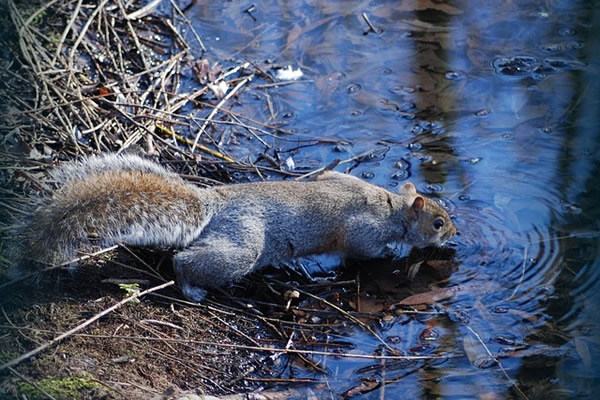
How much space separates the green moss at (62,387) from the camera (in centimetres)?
392

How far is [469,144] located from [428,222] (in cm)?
126

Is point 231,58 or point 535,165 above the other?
point 231,58

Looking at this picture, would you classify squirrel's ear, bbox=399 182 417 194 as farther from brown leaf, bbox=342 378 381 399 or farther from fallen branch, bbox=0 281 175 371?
fallen branch, bbox=0 281 175 371

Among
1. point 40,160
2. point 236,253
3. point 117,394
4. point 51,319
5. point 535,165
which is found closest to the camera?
point 117,394

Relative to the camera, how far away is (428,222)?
6012 millimetres

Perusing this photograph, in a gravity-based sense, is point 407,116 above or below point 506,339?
above

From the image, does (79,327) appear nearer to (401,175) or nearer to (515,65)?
(401,175)

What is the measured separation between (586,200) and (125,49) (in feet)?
14.6

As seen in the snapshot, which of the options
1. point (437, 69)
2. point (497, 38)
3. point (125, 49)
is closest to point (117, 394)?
point (125, 49)

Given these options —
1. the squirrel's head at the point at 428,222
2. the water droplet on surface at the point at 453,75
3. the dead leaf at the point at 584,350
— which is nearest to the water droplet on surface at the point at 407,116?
the water droplet on surface at the point at 453,75

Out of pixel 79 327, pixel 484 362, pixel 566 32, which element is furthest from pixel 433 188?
pixel 79 327

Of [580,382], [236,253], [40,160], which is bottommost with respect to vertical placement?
[580,382]

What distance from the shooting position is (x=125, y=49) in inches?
308

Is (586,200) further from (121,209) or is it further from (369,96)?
(121,209)
